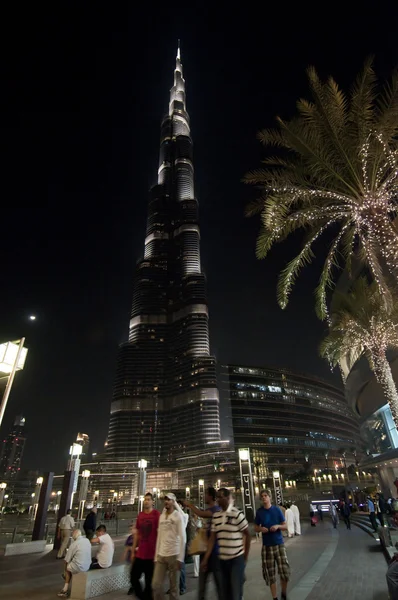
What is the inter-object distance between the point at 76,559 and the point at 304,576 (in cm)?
487

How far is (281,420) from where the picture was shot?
319 ft

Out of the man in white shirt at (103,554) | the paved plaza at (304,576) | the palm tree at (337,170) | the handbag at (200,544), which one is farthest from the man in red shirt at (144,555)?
the palm tree at (337,170)

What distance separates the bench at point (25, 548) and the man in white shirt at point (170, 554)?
35.2 feet

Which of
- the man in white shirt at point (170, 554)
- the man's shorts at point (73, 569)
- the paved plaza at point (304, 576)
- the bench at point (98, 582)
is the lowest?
the paved plaza at point (304, 576)

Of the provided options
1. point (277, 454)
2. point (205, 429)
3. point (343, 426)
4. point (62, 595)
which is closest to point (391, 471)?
point (62, 595)

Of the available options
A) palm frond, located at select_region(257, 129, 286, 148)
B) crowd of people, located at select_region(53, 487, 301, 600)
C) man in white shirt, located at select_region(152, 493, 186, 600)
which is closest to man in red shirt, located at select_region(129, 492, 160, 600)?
crowd of people, located at select_region(53, 487, 301, 600)

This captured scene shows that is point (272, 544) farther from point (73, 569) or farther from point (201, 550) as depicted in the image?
point (73, 569)

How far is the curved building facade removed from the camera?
91.2 m

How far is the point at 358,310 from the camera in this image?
52.6ft

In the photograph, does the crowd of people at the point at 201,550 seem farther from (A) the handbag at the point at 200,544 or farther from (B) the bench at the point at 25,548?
(B) the bench at the point at 25,548

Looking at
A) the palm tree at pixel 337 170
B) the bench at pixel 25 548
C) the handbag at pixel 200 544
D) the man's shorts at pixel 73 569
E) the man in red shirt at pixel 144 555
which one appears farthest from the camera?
the bench at pixel 25 548

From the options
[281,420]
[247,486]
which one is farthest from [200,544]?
[281,420]

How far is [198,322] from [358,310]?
16257 centimetres

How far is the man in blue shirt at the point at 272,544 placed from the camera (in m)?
5.59
